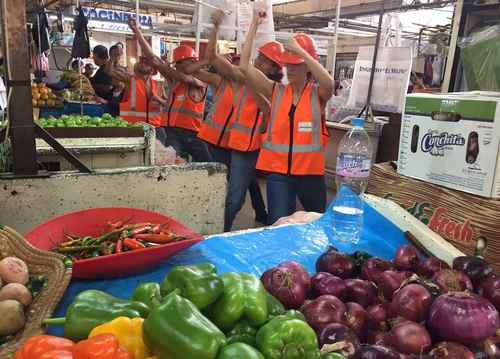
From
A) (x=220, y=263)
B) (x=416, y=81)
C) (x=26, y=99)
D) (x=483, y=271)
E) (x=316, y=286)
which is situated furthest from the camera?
(x=416, y=81)

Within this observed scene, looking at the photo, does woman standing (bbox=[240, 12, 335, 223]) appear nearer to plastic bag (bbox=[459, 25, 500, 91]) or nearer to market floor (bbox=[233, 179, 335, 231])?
plastic bag (bbox=[459, 25, 500, 91])

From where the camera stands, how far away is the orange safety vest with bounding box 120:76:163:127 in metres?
7.45

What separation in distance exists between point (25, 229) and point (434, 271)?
2410 millimetres

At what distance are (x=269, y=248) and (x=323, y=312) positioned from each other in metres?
0.98

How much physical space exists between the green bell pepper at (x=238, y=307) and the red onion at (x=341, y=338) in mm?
191

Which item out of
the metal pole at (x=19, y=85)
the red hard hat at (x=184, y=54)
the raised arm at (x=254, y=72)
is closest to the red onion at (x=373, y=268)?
the metal pole at (x=19, y=85)

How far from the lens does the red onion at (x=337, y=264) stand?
1914 millimetres

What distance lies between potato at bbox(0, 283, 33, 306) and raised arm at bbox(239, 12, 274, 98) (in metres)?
3.49

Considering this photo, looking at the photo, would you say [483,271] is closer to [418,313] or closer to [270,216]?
[418,313]

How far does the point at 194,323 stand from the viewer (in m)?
1.13

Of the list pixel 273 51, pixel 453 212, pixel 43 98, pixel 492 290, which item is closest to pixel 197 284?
pixel 492 290

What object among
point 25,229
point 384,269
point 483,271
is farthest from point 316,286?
point 25,229

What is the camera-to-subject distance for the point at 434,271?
1961mm

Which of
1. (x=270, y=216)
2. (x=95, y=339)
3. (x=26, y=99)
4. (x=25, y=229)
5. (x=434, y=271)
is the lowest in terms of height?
(x=270, y=216)
